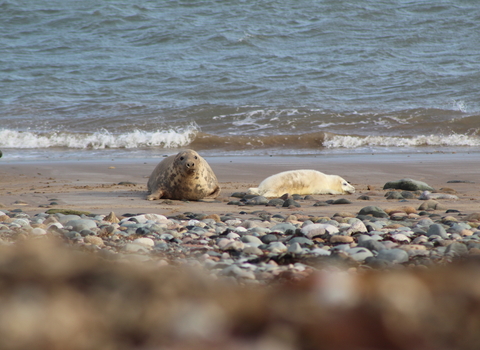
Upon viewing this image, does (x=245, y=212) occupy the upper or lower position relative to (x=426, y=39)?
lower

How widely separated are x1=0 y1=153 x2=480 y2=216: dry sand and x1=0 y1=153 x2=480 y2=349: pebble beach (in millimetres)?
28

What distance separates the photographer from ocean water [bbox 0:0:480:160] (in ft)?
43.4

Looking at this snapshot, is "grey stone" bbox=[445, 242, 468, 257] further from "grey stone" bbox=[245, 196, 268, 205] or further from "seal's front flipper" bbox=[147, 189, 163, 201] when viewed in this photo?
"seal's front flipper" bbox=[147, 189, 163, 201]

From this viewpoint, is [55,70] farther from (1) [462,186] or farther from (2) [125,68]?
(1) [462,186]

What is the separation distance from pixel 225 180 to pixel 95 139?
6.94 metres

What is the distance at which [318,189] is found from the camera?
5.95 m

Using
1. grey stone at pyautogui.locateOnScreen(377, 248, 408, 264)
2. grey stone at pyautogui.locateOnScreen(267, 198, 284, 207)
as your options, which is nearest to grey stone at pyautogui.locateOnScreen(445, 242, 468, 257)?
grey stone at pyautogui.locateOnScreen(377, 248, 408, 264)

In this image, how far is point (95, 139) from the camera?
13.3 m

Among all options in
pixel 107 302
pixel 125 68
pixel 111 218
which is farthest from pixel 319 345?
pixel 125 68

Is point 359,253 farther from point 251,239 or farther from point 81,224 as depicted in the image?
point 81,224

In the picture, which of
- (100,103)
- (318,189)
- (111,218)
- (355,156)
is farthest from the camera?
(100,103)

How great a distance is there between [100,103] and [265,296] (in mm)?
16847

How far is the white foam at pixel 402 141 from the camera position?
40.5ft

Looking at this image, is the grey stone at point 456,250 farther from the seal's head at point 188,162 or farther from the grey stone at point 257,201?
the seal's head at point 188,162
